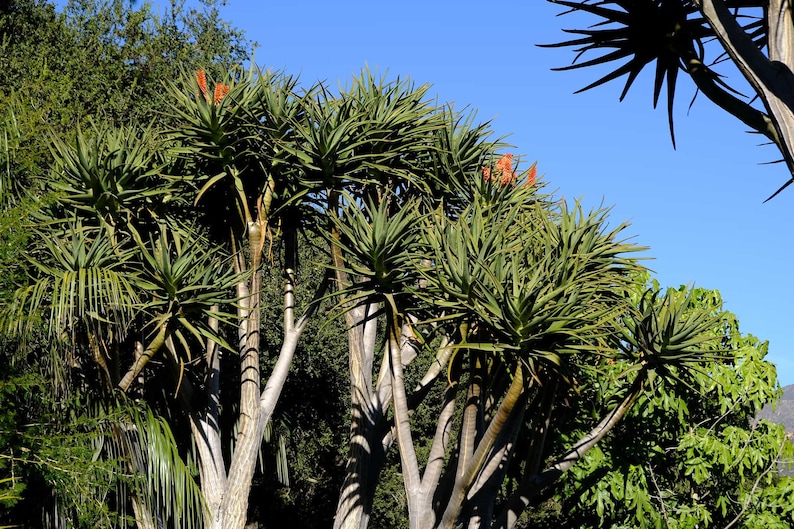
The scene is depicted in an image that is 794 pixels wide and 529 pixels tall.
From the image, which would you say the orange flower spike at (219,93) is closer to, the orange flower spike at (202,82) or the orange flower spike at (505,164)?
the orange flower spike at (202,82)

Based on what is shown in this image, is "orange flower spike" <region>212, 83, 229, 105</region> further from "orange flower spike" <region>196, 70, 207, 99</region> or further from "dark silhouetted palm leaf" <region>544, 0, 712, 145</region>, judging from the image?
"dark silhouetted palm leaf" <region>544, 0, 712, 145</region>

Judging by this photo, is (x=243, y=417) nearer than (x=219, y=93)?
No

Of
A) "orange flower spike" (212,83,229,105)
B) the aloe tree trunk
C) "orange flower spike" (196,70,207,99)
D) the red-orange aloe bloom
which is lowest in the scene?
the aloe tree trunk

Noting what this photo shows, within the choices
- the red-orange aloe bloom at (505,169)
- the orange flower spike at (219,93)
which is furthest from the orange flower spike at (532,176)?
the orange flower spike at (219,93)

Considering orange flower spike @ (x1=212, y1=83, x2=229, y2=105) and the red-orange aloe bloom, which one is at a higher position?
orange flower spike @ (x1=212, y1=83, x2=229, y2=105)

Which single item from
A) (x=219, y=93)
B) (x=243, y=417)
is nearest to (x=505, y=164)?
(x=219, y=93)

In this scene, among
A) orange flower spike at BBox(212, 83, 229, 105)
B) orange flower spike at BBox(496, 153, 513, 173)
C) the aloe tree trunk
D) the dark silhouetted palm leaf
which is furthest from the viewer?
orange flower spike at BBox(496, 153, 513, 173)

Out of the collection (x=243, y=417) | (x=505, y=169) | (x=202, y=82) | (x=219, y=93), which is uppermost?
(x=202, y=82)

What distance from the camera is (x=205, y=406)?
38.3 ft

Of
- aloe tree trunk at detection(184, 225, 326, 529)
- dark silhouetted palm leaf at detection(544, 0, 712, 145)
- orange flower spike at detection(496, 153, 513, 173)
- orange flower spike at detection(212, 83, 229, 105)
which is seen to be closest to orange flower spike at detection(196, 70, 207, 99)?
orange flower spike at detection(212, 83, 229, 105)

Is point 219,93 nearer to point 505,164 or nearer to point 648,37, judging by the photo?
point 505,164

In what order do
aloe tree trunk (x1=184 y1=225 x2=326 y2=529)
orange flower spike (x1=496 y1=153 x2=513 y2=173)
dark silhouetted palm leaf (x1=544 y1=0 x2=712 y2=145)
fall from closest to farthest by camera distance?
dark silhouetted palm leaf (x1=544 y1=0 x2=712 y2=145)
aloe tree trunk (x1=184 y1=225 x2=326 y2=529)
orange flower spike (x1=496 y1=153 x2=513 y2=173)

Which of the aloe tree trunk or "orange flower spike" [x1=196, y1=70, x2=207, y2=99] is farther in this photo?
"orange flower spike" [x1=196, y1=70, x2=207, y2=99]

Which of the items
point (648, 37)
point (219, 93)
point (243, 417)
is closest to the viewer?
point (648, 37)
